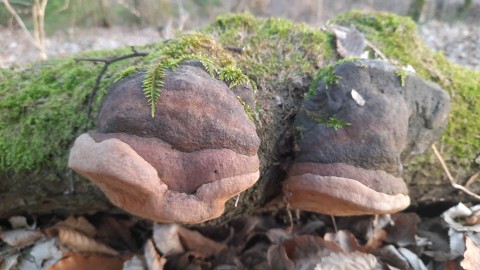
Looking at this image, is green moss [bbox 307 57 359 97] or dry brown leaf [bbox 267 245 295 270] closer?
green moss [bbox 307 57 359 97]

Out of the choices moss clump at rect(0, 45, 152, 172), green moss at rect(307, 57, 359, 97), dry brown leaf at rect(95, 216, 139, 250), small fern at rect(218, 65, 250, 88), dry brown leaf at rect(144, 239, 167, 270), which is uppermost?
small fern at rect(218, 65, 250, 88)

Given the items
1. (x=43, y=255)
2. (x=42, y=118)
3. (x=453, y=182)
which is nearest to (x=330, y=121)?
(x=453, y=182)

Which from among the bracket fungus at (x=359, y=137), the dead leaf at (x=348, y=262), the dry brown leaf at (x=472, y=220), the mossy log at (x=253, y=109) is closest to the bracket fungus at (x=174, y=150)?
the mossy log at (x=253, y=109)

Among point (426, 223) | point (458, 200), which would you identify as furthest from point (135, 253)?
point (458, 200)

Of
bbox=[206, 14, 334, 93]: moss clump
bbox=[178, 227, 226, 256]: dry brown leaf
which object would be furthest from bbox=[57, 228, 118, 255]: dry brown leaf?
bbox=[206, 14, 334, 93]: moss clump

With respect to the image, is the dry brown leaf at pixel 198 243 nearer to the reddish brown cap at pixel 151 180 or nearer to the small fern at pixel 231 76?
the reddish brown cap at pixel 151 180

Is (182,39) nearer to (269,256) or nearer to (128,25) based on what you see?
(269,256)

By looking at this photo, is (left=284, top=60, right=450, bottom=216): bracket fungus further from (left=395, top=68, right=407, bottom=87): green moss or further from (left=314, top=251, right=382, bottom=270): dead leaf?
(left=314, top=251, right=382, bottom=270): dead leaf
